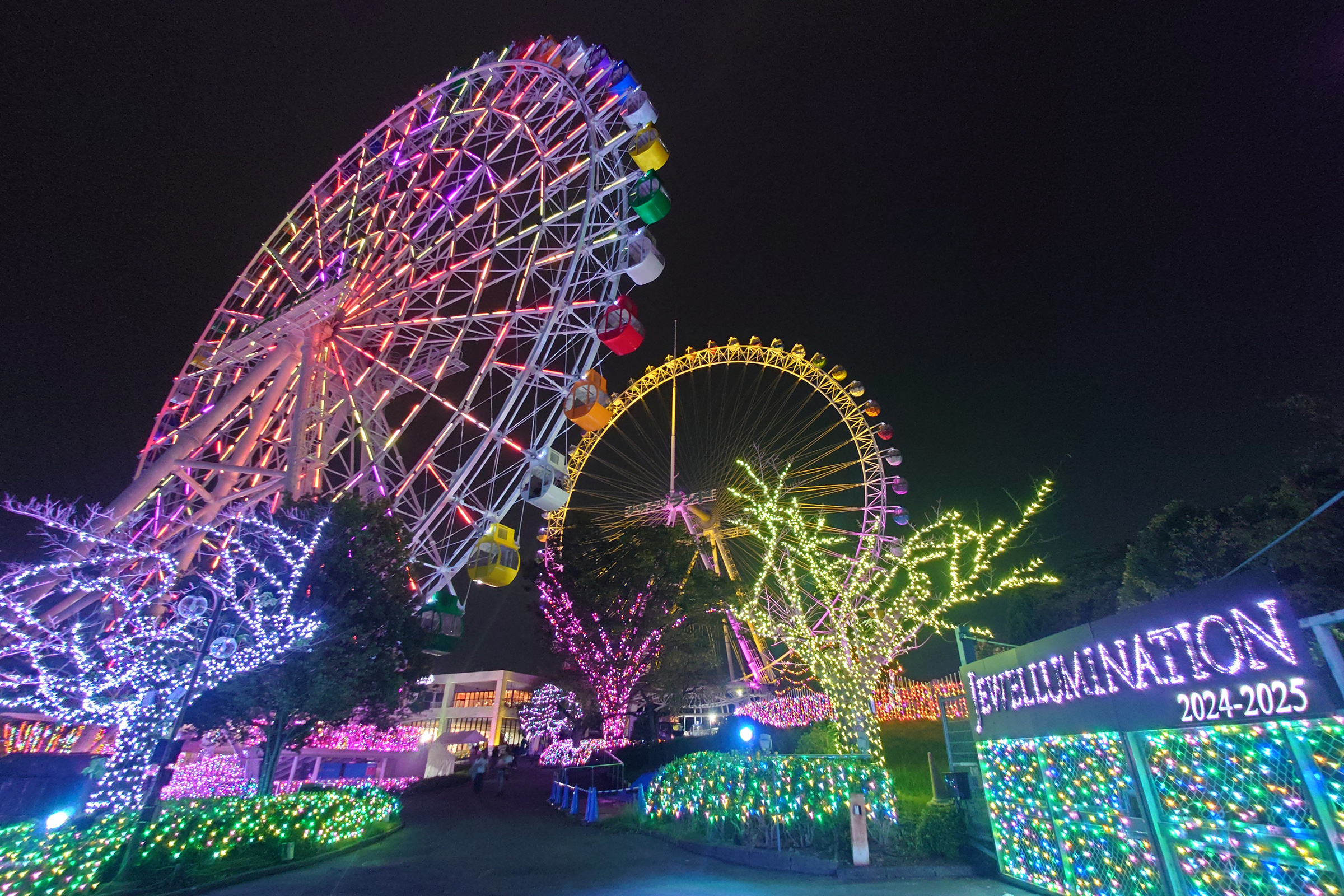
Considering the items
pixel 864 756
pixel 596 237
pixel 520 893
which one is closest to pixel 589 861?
pixel 520 893

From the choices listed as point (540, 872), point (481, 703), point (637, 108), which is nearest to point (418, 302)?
point (637, 108)

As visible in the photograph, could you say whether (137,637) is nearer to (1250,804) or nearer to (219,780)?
(1250,804)

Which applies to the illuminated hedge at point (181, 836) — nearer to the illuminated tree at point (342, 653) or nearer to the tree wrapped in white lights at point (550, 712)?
the illuminated tree at point (342, 653)

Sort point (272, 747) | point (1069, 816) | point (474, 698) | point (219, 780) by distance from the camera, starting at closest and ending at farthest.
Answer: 1. point (1069, 816)
2. point (272, 747)
3. point (219, 780)
4. point (474, 698)

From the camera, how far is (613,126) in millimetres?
17531

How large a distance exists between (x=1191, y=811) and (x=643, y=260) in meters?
15.1

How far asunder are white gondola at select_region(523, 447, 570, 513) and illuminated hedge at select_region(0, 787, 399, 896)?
295 inches

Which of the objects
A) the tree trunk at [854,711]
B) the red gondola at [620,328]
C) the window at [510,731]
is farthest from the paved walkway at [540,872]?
the window at [510,731]

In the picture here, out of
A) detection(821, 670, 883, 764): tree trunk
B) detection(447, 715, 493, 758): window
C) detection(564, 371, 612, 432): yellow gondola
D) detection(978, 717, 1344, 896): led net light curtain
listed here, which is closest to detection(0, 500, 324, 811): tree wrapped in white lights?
detection(564, 371, 612, 432): yellow gondola

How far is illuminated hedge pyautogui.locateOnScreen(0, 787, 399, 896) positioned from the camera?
22.3 feet

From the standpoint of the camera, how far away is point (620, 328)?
16.8 metres

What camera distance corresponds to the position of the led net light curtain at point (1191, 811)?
4277mm

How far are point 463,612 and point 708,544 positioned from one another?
32.7ft

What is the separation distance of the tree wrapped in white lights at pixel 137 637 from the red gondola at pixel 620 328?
28.0 feet
